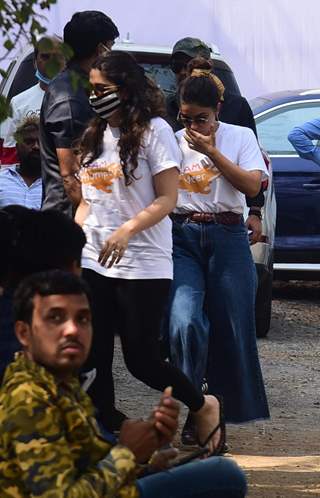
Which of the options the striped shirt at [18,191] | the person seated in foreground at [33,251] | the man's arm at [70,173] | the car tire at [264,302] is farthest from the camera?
the car tire at [264,302]

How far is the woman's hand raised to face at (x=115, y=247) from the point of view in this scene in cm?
593

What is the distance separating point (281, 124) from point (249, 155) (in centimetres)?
519

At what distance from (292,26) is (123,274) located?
9.53 meters

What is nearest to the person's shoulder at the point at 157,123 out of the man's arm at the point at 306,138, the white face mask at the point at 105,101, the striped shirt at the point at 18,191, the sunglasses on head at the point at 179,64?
the white face mask at the point at 105,101

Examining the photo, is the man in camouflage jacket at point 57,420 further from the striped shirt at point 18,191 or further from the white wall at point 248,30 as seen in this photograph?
the white wall at point 248,30

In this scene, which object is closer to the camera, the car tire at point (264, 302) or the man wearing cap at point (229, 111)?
the man wearing cap at point (229, 111)

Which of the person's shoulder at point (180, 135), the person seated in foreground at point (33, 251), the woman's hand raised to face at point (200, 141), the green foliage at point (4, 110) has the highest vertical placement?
the green foliage at point (4, 110)

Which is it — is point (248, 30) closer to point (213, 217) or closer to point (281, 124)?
point (281, 124)

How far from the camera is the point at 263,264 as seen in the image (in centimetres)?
997

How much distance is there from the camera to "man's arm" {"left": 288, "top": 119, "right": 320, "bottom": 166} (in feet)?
36.5

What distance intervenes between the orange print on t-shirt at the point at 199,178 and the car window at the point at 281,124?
5127mm

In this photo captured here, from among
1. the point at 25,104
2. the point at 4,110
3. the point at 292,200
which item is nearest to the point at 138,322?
the point at 4,110

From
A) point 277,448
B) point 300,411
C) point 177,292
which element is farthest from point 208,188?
point 300,411

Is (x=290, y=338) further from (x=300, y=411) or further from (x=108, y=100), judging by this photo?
(x=108, y=100)
